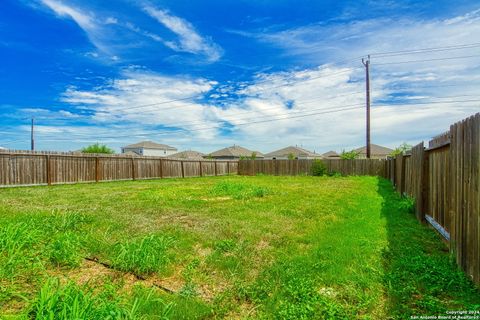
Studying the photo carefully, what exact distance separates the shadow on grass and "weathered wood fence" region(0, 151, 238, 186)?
13.5m

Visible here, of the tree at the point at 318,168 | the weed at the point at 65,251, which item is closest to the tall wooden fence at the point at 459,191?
the weed at the point at 65,251

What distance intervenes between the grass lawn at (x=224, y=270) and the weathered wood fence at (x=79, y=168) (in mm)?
7830

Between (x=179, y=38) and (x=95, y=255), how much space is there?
1937cm

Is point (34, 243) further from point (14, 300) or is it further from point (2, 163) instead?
point (2, 163)

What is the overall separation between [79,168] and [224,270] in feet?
44.0

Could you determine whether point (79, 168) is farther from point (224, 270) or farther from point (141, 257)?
point (224, 270)

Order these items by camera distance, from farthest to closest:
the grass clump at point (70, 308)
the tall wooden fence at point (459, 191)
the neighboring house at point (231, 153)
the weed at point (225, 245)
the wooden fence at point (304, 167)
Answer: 1. the neighboring house at point (231, 153)
2. the wooden fence at point (304, 167)
3. the weed at point (225, 245)
4. the tall wooden fence at point (459, 191)
5. the grass clump at point (70, 308)

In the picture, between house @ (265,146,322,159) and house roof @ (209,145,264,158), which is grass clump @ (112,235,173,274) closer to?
house roof @ (209,145,264,158)

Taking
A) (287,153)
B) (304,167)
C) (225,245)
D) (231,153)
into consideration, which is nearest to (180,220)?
(225,245)

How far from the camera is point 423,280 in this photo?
2.87m

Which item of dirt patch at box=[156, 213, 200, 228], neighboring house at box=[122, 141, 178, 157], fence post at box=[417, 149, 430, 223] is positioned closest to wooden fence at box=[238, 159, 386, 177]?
fence post at box=[417, 149, 430, 223]

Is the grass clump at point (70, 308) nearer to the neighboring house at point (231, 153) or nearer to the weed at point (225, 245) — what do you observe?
the weed at point (225, 245)

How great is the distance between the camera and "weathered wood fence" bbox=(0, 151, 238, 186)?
11.8 metres

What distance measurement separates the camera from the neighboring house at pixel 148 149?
170 ft
